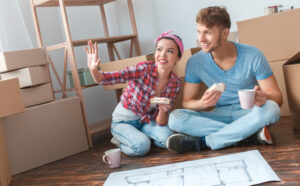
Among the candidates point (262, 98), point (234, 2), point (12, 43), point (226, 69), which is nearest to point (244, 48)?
point (226, 69)

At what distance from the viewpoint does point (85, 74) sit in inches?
94.7

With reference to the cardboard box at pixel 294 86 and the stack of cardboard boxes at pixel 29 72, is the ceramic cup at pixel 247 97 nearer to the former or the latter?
the cardboard box at pixel 294 86

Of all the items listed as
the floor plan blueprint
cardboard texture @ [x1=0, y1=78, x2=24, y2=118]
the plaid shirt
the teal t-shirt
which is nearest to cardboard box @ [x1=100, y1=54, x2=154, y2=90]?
the plaid shirt

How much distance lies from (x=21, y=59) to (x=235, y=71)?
1.22m

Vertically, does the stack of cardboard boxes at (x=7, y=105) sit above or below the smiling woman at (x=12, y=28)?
below

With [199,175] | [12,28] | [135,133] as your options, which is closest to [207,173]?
[199,175]

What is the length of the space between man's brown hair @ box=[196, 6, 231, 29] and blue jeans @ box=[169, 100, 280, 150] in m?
0.44

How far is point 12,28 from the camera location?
7.48 feet

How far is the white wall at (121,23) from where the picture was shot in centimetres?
250

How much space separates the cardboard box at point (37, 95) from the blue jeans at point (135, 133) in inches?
18.2

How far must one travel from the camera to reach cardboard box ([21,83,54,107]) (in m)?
1.99

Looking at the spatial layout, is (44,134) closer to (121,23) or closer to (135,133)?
(135,133)

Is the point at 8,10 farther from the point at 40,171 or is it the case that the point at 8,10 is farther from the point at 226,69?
the point at 226,69

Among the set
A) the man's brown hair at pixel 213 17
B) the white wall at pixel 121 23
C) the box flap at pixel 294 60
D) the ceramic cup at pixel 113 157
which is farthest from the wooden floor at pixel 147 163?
the white wall at pixel 121 23
